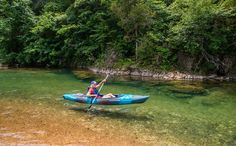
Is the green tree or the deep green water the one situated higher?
the green tree

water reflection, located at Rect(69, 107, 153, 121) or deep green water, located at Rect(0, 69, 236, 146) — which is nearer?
deep green water, located at Rect(0, 69, 236, 146)

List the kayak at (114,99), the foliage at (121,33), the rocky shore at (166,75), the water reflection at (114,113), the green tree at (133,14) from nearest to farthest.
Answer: the water reflection at (114,113) < the kayak at (114,99) < the foliage at (121,33) < the rocky shore at (166,75) < the green tree at (133,14)

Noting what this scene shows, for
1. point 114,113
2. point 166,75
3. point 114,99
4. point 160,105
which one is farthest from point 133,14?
point 114,113

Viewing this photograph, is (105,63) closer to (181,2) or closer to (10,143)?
(181,2)

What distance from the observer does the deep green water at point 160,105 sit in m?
12.8

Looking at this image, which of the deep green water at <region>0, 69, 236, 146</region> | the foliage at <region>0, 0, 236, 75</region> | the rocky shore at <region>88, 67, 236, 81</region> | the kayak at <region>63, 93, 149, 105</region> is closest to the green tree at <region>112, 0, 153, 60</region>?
the foliage at <region>0, 0, 236, 75</region>

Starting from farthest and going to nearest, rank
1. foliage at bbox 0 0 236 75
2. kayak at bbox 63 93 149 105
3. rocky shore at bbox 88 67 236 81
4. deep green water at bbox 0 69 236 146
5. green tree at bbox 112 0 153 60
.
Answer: green tree at bbox 112 0 153 60
rocky shore at bbox 88 67 236 81
foliage at bbox 0 0 236 75
kayak at bbox 63 93 149 105
deep green water at bbox 0 69 236 146

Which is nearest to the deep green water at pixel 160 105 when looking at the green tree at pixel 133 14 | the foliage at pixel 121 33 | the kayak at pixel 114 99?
the kayak at pixel 114 99

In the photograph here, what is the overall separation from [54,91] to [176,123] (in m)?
9.85

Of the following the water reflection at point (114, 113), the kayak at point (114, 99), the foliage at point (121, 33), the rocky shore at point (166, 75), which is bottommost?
the water reflection at point (114, 113)

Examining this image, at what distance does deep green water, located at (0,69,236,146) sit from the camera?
1277 cm

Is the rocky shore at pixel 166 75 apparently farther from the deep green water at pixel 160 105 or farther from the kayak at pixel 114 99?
the kayak at pixel 114 99

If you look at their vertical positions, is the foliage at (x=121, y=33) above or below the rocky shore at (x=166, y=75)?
above

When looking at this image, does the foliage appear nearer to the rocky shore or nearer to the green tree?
the green tree
